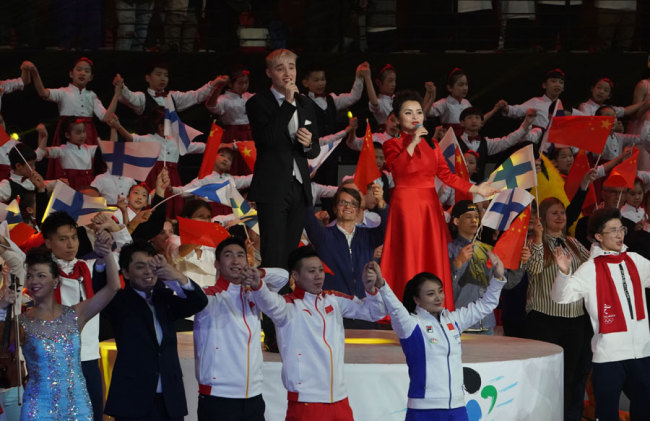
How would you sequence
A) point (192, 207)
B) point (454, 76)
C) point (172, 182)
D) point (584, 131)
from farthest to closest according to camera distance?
point (454, 76), point (172, 182), point (584, 131), point (192, 207)

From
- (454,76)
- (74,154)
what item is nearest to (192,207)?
(74,154)

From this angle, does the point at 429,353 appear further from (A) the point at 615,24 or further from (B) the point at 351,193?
(A) the point at 615,24

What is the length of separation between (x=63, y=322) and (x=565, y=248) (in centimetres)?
363

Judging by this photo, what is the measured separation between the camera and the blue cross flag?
289 inches

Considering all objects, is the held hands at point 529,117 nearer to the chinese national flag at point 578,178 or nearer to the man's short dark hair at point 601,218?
the chinese national flag at point 578,178

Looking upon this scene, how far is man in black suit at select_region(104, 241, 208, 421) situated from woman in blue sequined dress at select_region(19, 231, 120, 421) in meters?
0.14

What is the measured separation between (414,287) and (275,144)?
1.15 metres

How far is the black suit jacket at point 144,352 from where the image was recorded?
17.5 ft

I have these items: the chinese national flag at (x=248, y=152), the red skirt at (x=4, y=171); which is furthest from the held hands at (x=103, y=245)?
the red skirt at (x=4, y=171)

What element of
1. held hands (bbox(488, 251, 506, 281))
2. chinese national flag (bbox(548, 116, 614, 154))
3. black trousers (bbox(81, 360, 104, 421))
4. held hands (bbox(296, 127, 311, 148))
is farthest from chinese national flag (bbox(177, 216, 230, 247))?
chinese national flag (bbox(548, 116, 614, 154))

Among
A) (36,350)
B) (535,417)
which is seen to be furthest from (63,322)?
(535,417)

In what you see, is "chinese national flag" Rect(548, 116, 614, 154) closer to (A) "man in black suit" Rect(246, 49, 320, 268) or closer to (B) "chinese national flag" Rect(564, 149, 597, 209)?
(B) "chinese national flag" Rect(564, 149, 597, 209)

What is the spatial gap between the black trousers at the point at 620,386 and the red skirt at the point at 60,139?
5.49m

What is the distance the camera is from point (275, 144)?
20.5ft
